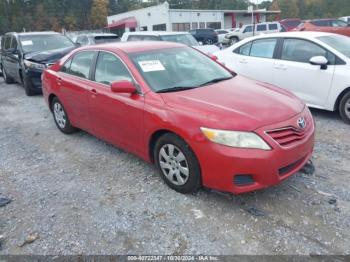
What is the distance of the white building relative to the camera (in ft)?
133

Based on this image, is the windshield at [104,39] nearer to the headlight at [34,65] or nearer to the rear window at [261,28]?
the headlight at [34,65]

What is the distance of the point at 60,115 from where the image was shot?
5672 millimetres

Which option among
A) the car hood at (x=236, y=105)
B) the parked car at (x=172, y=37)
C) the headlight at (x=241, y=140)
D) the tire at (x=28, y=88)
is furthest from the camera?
the parked car at (x=172, y=37)

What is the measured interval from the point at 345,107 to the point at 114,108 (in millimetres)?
3698

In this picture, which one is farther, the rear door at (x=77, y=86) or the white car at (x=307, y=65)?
the white car at (x=307, y=65)

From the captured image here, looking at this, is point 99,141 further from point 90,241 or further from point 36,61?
point 36,61

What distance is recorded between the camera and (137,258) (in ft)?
9.03

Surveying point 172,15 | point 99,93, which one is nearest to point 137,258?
point 99,93

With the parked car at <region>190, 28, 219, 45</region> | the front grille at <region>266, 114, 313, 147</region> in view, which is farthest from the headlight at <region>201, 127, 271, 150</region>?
the parked car at <region>190, 28, 219, 45</region>

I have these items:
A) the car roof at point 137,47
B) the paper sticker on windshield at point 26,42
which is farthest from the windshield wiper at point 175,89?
the paper sticker on windshield at point 26,42

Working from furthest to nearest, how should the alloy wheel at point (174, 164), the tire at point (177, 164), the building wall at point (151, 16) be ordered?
1. the building wall at point (151, 16)
2. the alloy wheel at point (174, 164)
3. the tire at point (177, 164)

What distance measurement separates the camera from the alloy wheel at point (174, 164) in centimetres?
339

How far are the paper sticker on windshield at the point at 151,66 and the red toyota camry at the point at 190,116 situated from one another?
0.01 meters

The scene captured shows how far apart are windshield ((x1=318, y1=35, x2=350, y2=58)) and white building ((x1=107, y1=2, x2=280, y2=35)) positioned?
35.8 m
